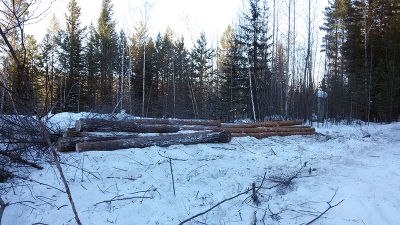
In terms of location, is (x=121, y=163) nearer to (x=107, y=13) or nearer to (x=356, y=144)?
(x=356, y=144)

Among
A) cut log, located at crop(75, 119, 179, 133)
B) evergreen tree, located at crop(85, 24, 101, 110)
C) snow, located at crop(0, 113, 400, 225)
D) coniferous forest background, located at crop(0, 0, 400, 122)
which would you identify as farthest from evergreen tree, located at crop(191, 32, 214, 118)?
snow, located at crop(0, 113, 400, 225)

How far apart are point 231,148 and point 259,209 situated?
380 cm

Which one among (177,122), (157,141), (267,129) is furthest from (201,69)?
(157,141)

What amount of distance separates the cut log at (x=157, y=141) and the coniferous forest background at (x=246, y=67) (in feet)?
14.9

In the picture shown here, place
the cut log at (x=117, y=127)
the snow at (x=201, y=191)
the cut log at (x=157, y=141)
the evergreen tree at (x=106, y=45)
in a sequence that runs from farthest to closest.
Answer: the evergreen tree at (x=106, y=45)
the cut log at (x=117, y=127)
the cut log at (x=157, y=141)
the snow at (x=201, y=191)

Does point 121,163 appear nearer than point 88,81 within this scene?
Yes

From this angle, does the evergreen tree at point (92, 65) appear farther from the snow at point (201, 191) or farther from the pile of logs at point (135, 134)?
the snow at point (201, 191)

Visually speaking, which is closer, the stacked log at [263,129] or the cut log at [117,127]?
the cut log at [117,127]

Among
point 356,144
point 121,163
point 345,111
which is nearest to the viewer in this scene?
point 121,163

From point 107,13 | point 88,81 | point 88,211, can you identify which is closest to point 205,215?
point 88,211

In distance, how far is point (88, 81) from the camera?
26.6m

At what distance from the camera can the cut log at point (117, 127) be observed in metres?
6.04

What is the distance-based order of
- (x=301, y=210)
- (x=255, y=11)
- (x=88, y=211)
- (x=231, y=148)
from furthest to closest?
(x=255, y=11), (x=231, y=148), (x=88, y=211), (x=301, y=210)

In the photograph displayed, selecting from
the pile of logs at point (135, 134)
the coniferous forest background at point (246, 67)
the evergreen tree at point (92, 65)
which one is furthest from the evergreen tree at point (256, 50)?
the evergreen tree at point (92, 65)
